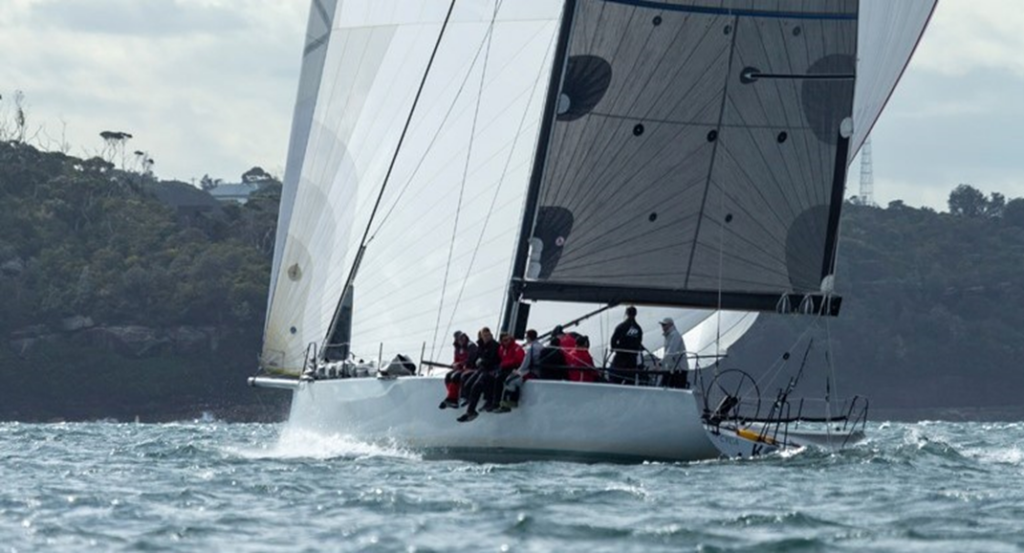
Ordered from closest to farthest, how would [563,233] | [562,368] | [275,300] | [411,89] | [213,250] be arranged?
[562,368], [563,233], [411,89], [275,300], [213,250]

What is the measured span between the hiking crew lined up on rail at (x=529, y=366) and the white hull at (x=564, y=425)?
16cm

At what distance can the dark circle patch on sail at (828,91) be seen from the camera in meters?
20.8

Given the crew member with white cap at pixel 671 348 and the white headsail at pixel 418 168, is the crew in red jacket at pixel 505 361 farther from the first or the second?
the white headsail at pixel 418 168

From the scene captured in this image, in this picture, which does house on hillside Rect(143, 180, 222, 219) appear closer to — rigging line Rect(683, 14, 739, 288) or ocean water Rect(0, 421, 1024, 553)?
rigging line Rect(683, 14, 739, 288)

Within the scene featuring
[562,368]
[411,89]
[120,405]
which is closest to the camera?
[562,368]

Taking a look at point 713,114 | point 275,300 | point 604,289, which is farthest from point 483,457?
point 275,300

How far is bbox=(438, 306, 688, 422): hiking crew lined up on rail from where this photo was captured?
18.0 m

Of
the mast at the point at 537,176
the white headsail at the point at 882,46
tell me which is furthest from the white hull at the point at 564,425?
the white headsail at the point at 882,46

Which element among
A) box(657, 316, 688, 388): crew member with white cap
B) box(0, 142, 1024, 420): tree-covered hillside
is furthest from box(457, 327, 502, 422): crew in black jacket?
box(0, 142, 1024, 420): tree-covered hillside

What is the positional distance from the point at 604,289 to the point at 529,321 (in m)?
1.99

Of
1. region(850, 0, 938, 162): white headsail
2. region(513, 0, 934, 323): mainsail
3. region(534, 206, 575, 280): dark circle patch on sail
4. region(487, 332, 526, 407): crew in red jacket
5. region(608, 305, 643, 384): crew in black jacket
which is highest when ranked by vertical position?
region(850, 0, 938, 162): white headsail

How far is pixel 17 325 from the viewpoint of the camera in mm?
68125

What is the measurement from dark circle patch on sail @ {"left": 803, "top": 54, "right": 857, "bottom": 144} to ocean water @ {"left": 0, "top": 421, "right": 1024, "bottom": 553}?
3002 mm

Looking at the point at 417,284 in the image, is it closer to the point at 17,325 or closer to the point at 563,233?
the point at 563,233
